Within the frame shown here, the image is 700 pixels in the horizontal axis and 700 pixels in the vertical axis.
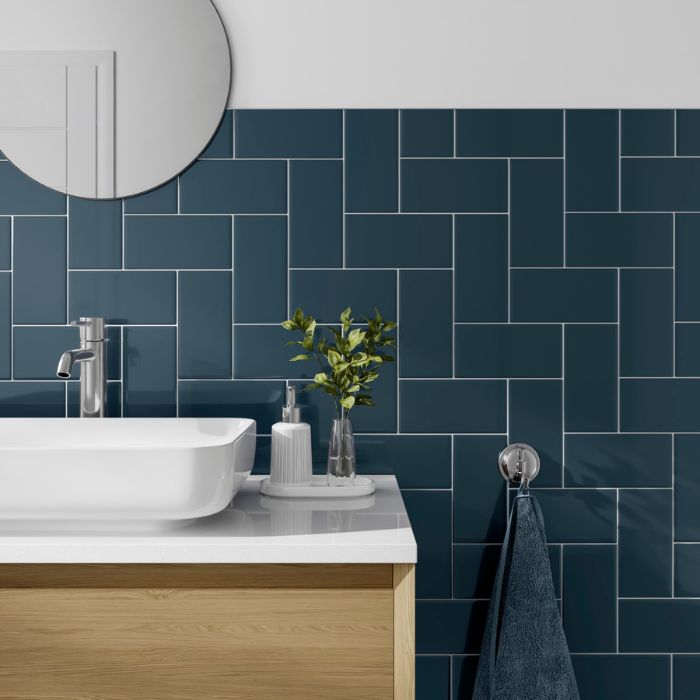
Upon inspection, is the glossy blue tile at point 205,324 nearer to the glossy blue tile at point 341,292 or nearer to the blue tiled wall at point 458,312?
the blue tiled wall at point 458,312

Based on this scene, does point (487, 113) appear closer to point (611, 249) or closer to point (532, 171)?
point (532, 171)

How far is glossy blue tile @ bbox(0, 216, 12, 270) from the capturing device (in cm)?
157

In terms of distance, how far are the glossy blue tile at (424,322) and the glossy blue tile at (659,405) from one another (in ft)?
1.32

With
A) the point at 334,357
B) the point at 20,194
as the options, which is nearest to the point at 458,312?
the point at 334,357

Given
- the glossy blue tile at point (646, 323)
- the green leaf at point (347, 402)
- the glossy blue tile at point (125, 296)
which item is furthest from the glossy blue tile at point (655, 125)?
the glossy blue tile at point (125, 296)

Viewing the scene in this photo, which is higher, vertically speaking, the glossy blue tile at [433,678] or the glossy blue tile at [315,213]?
the glossy blue tile at [315,213]

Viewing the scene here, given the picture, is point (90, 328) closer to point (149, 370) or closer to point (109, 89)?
point (149, 370)

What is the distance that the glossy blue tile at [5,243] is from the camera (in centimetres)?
157

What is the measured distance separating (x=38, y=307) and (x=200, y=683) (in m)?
0.91

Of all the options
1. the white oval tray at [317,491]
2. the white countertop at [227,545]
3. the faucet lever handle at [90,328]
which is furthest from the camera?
the faucet lever handle at [90,328]

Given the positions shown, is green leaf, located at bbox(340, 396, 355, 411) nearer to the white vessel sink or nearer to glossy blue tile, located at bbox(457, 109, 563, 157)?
the white vessel sink

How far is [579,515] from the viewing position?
1586mm

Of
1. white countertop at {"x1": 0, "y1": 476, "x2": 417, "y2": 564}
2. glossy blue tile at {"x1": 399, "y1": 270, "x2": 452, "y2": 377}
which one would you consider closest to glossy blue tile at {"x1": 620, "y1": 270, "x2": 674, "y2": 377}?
glossy blue tile at {"x1": 399, "y1": 270, "x2": 452, "y2": 377}

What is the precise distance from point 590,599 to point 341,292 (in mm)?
873
